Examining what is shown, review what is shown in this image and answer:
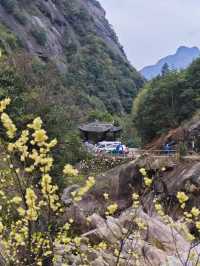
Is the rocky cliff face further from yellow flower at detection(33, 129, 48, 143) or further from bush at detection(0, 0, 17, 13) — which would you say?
yellow flower at detection(33, 129, 48, 143)

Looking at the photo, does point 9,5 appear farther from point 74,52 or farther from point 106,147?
point 106,147

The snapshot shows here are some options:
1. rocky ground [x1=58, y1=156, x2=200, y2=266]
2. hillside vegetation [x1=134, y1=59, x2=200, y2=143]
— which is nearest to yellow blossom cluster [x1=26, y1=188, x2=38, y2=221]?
rocky ground [x1=58, y1=156, x2=200, y2=266]

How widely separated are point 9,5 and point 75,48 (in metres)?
15.9

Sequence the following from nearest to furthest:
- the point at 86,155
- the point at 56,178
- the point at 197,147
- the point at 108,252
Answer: the point at 108,252 → the point at 56,178 → the point at 197,147 → the point at 86,155

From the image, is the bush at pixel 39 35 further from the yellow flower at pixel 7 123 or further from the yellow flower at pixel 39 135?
the yellow flower at pixel 39 135

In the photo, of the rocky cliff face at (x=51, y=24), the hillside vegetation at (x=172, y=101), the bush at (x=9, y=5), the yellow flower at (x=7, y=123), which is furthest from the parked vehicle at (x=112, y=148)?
the bush at (x=9, y=5)

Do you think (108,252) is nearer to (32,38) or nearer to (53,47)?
(32,38)

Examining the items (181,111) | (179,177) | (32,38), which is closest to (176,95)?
(181,111)

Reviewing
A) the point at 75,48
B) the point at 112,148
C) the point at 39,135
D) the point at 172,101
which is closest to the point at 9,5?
the point at 75,48

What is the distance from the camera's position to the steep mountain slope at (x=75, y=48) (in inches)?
3004

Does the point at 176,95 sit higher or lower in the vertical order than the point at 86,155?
higher

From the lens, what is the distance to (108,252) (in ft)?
44.4

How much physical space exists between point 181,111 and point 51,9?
5613 cm

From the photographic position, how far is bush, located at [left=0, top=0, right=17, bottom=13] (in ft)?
249
